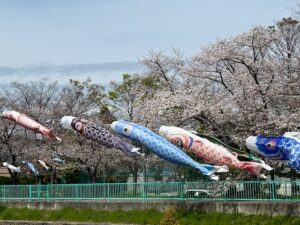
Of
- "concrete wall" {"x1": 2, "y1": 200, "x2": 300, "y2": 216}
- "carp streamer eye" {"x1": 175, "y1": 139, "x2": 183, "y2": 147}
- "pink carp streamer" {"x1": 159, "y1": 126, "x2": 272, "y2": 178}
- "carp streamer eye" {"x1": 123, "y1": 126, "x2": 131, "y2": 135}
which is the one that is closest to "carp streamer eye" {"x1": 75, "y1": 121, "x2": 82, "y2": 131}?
"carp streamer eye" {"x1": 123, "y1": 126, "x2": 131, "y2": 135}

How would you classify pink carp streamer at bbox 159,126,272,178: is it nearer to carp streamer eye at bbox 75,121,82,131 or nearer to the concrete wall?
the concrete wall

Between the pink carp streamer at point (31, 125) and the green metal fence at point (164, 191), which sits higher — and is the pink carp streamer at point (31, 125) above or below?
above

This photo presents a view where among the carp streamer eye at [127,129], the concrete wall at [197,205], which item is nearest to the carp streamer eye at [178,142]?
the carp streamer eye at [127,129]

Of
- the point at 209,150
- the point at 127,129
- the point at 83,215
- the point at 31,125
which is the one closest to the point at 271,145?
the point at 209,150

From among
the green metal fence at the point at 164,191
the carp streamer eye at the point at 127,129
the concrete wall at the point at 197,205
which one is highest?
the carp streamer eye at the point at 127,129

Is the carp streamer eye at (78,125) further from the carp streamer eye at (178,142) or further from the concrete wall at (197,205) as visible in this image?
the concrete wall at (197,205)

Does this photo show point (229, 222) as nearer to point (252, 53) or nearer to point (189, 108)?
point (189, 108)

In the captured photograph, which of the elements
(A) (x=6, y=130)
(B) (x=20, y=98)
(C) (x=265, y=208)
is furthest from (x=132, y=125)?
(B) (x=20, y=98)

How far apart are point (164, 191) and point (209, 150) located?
583cm

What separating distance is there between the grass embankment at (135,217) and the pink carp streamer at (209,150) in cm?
228

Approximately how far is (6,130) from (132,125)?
66.4 ft

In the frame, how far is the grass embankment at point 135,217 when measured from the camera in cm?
2233

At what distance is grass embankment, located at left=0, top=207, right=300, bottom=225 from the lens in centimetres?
2233

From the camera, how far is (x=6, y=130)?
4075 cm
